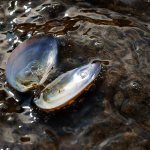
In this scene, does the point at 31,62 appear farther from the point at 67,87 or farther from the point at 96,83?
the point at 96,83

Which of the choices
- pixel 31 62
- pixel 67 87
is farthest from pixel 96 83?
pixel 31 62

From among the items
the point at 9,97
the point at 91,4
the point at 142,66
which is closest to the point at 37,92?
the point at 9,97

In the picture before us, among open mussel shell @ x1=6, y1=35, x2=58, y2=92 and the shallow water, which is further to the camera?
open mussel shell @ x1=6, y1=35, x2=58, y2=92

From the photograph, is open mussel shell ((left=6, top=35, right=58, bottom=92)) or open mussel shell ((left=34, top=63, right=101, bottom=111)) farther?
open mussel shell ((left=6, top=35, right=58, bottom=92))

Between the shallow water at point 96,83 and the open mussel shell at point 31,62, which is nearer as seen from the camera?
the shallow water at point 96,83
